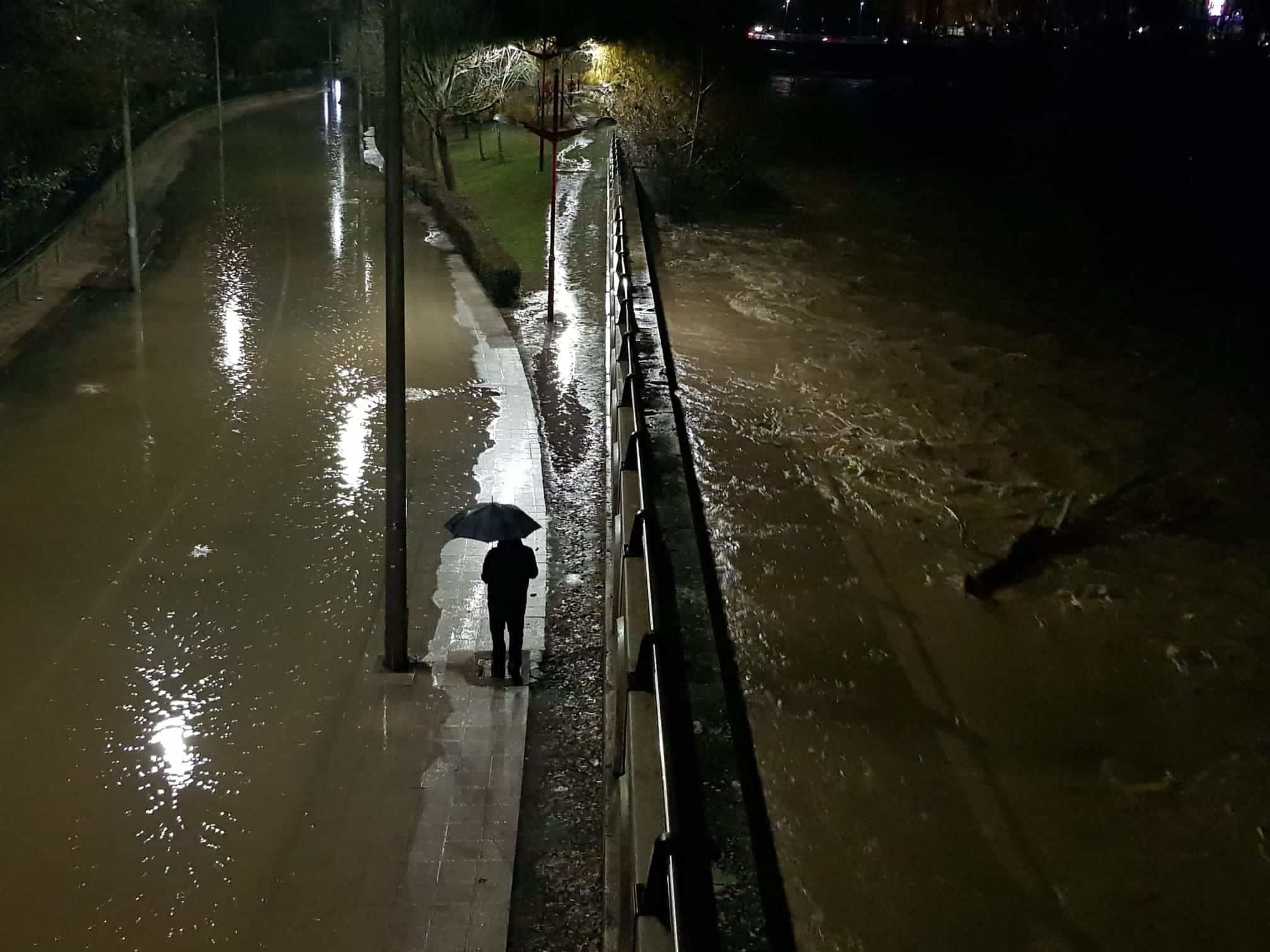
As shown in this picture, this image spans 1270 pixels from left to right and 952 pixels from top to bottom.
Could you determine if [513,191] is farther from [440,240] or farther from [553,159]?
[553,159]

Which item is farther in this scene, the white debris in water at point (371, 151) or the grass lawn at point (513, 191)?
the white debris in water at point (371, 151)

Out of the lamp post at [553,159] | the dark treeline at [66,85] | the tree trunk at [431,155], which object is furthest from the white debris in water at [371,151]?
the lamp post at [553,159]

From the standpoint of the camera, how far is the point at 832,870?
22.5 feet

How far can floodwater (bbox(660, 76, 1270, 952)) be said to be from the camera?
23.0 feet

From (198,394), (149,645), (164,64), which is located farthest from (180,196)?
(149,645)

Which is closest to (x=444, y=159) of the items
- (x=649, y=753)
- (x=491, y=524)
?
(x=491, y=524)

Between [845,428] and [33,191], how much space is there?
15.3 meters

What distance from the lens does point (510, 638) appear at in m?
7.81

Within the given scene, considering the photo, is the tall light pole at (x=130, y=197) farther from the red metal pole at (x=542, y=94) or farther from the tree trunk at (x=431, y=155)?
the tree trunk at (x=431, y=155)

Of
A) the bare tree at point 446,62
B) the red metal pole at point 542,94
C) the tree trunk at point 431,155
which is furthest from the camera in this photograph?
the tree trunk at point 431,155

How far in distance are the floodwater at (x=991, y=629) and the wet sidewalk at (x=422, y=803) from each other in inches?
74.5

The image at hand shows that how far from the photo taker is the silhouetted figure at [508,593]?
7570 millimetres

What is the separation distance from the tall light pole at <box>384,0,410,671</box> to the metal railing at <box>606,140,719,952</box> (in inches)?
60.0

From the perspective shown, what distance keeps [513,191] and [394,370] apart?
2381cm
